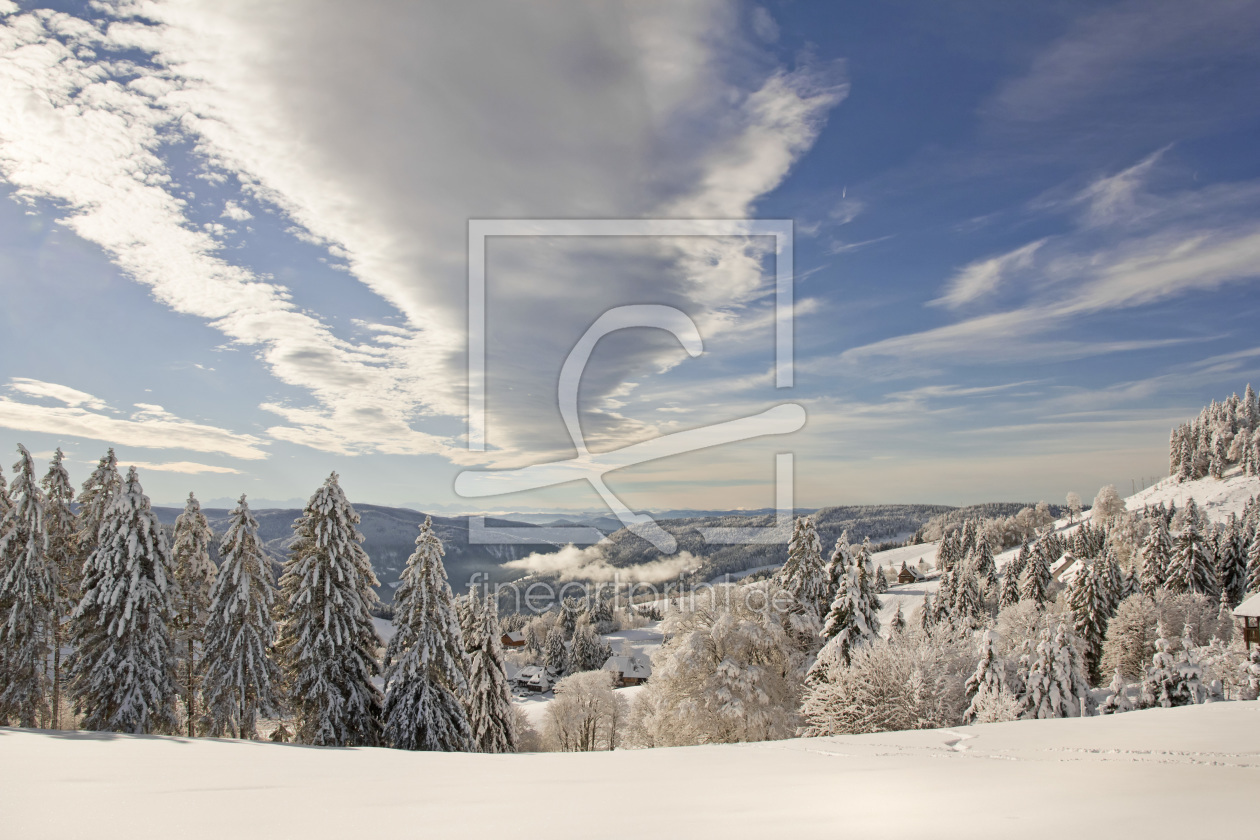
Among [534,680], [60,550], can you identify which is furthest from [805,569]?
[534,680]

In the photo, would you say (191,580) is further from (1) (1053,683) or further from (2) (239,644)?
(1) (1053,683)

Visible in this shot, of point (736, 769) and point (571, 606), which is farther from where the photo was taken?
point (571, 606)

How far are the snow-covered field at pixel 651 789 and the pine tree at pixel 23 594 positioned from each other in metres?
23.2

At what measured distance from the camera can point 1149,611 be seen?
43.8 m

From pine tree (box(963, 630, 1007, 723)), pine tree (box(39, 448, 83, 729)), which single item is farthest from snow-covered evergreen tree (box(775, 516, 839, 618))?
pine tree (box(39, 448, 83, 729))

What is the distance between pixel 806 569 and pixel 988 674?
9374 mm

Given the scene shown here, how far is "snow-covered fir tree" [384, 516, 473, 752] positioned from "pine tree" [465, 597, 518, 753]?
468 centimetres

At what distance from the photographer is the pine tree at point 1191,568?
→ 55406 mm

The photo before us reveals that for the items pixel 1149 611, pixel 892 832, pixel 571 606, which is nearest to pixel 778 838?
pixel 892 832

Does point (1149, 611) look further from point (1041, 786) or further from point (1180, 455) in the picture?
point (1180, 455)

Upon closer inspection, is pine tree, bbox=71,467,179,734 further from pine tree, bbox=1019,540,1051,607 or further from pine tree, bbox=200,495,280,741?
pine tree, bbox=1019,540,1051,607

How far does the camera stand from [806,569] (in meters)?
33.1

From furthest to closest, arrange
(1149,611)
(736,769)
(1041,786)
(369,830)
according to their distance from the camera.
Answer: (1149,611), (736,769), (1041,786), (369,830)

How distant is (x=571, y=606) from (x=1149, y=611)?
76521 millimetres
